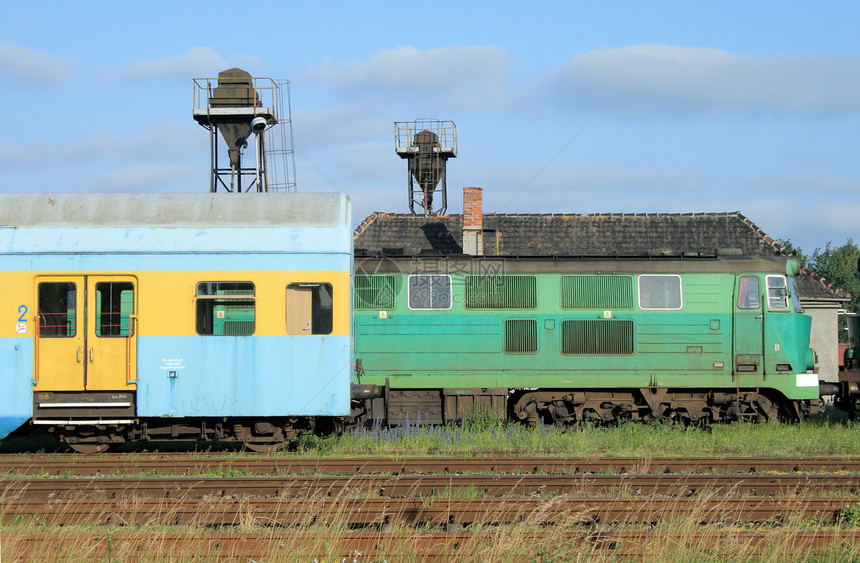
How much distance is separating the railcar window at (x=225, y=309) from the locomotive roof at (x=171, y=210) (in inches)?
34.4

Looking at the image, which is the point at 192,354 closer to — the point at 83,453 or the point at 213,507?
the point at 83,453

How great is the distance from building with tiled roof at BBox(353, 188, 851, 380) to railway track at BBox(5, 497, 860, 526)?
15.1 meters

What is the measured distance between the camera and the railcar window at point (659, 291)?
44.8 ft

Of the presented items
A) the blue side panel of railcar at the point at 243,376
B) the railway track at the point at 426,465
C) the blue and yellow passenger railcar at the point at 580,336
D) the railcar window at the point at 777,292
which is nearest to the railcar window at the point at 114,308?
the blue side panel of railcar at the point at 243,376

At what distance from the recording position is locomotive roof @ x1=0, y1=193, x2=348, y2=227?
10.3 m

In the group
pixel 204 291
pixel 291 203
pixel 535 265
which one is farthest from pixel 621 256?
pixel 204 291

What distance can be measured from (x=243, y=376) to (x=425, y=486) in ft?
10.4

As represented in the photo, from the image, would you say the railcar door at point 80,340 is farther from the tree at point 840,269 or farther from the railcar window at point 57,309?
the tree at point 840,269

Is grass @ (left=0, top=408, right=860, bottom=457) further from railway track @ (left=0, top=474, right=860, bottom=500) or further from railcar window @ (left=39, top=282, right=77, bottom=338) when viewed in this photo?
railcar window @ (left=39, top=282, right=77, bottom=338)

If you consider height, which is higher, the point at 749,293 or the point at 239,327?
the point at 749,293

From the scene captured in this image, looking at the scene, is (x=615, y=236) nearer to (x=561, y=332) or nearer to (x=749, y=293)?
(x=749, y=293)

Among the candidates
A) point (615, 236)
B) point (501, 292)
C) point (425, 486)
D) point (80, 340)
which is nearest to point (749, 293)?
point (501, 292)

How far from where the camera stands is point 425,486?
870 centimetres

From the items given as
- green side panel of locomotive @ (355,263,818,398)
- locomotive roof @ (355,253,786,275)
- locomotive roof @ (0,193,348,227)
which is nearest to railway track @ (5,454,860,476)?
green side panel of locomotive @ (355,263,818,398)
